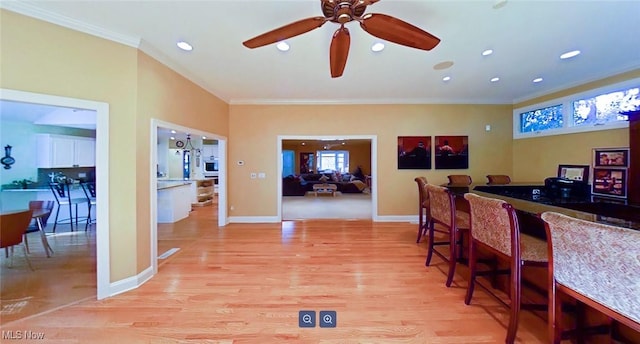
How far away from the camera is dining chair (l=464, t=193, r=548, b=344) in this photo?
72.2 inches

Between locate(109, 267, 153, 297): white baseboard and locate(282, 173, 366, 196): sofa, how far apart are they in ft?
25.0

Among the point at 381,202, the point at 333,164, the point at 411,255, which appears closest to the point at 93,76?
the point at 411,255

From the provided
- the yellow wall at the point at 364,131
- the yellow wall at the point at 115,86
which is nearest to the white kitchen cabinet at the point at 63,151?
the yellow wall at the point at 364,131

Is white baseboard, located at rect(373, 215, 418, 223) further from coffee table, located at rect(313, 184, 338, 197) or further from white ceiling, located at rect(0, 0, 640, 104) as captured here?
coffee table, located at rect(313, 184, 338, 197)

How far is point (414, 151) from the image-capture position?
19.0ft

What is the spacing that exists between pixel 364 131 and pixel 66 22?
4866 millimetres

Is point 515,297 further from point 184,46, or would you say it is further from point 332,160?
point 332,160

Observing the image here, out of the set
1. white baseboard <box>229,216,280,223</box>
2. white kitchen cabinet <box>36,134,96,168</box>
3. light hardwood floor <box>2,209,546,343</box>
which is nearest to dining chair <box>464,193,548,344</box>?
light hardwood floor <box>2,209,546,343</box>

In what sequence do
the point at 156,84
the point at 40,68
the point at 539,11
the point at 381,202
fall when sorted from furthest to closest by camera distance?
the point at 381,202, the point at 156,84, the point at 539,11, the point at 40,68

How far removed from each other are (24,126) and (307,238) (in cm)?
636

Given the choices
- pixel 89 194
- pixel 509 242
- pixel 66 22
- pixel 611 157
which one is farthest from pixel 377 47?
pixel 89 194

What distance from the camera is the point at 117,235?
8.82 ft

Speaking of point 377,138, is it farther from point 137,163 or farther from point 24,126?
point 24,126

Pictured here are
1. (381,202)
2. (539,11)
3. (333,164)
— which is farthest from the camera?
(333,164)
